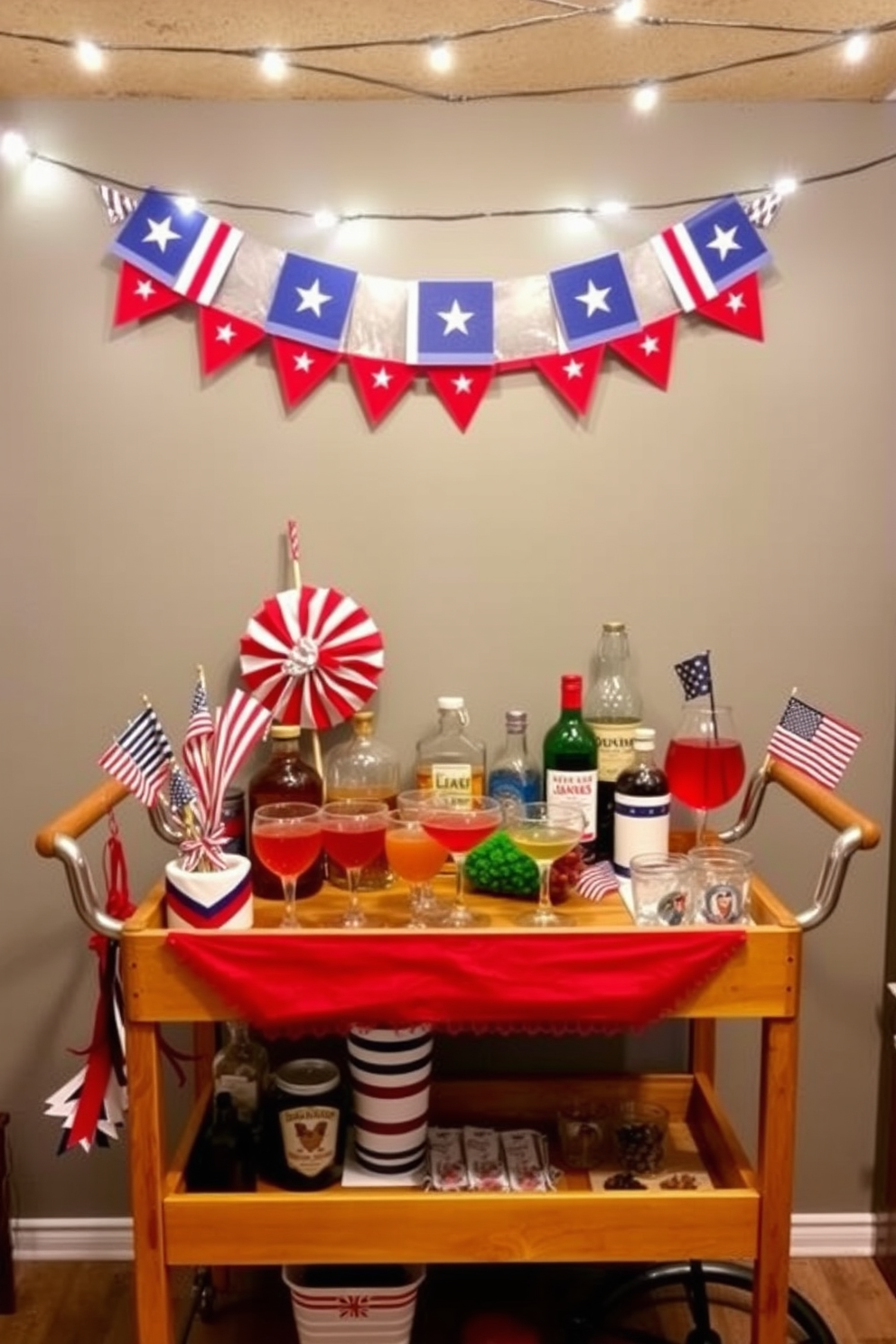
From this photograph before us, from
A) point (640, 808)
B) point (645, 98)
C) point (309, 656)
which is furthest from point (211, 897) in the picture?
point (645, 98)

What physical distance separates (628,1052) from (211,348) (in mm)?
1441

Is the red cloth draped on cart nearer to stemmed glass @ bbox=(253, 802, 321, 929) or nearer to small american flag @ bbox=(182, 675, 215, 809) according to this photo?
stemmed glass @ bbox=(253, 802, 321, 929)

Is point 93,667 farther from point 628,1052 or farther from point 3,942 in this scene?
point 628,1052

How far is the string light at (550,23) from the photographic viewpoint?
164cm

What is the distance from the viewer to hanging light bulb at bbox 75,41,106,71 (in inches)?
67.3

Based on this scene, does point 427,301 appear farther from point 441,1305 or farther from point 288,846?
point 441,1305

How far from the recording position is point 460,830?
60.6 inches

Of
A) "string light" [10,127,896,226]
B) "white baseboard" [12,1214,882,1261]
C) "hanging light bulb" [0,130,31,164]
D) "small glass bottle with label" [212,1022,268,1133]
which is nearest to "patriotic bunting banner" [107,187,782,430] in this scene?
"string light" [10,127,896,226]

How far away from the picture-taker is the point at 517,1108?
1.95m

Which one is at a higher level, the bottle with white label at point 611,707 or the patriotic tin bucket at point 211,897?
the bottle with white label at point 611,707

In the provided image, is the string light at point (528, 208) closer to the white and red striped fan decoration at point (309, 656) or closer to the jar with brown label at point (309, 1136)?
the white and red striped fan decoration at point (309, 656)

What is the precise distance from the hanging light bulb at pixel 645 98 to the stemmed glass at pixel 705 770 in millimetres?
1003

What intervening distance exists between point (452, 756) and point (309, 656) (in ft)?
0.98

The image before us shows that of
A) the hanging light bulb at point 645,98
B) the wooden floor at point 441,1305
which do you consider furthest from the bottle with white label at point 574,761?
the hanging light bulb at point 645,98
